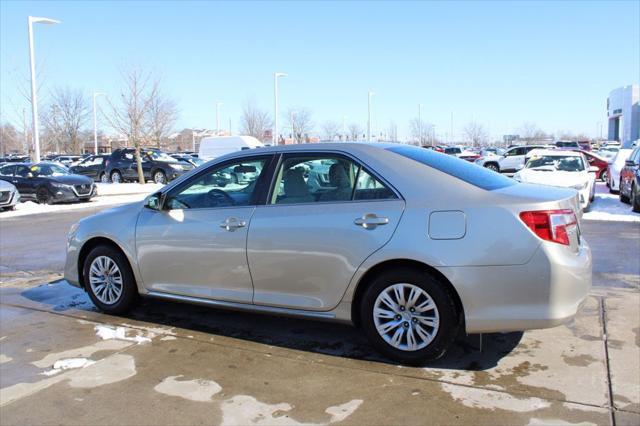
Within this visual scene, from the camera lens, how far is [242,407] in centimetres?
357

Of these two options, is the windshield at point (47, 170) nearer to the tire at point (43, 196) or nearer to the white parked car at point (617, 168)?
the tire at point (43, 196)

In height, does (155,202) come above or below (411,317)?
above

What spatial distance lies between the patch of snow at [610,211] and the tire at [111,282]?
34.6ft

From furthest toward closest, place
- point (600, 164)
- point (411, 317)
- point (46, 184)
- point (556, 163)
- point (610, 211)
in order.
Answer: point (600, 164) → point (46, 184) → point (556, 163) → point (610, 211) → point (411, 317)

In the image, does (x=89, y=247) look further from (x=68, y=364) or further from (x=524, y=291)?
(x=524, y=291)

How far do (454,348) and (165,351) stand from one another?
2.30 meters

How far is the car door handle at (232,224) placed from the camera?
182 inches

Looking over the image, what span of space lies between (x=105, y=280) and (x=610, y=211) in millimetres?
12212

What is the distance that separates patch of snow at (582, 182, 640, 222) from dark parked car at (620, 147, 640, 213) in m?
0.21

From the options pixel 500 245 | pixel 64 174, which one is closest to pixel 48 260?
pixel 500 245

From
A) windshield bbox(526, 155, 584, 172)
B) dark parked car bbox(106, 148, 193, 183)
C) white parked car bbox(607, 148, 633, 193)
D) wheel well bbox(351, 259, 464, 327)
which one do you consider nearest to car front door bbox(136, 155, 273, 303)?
wheel well bbox(351, 259, 464, 327)

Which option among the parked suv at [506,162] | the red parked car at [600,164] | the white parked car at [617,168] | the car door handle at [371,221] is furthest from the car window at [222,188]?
the parked suv at [506,162]

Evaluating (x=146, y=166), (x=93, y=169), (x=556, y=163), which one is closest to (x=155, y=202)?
(x=556, y=163)

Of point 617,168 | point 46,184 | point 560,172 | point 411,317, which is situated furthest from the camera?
point 46,184
